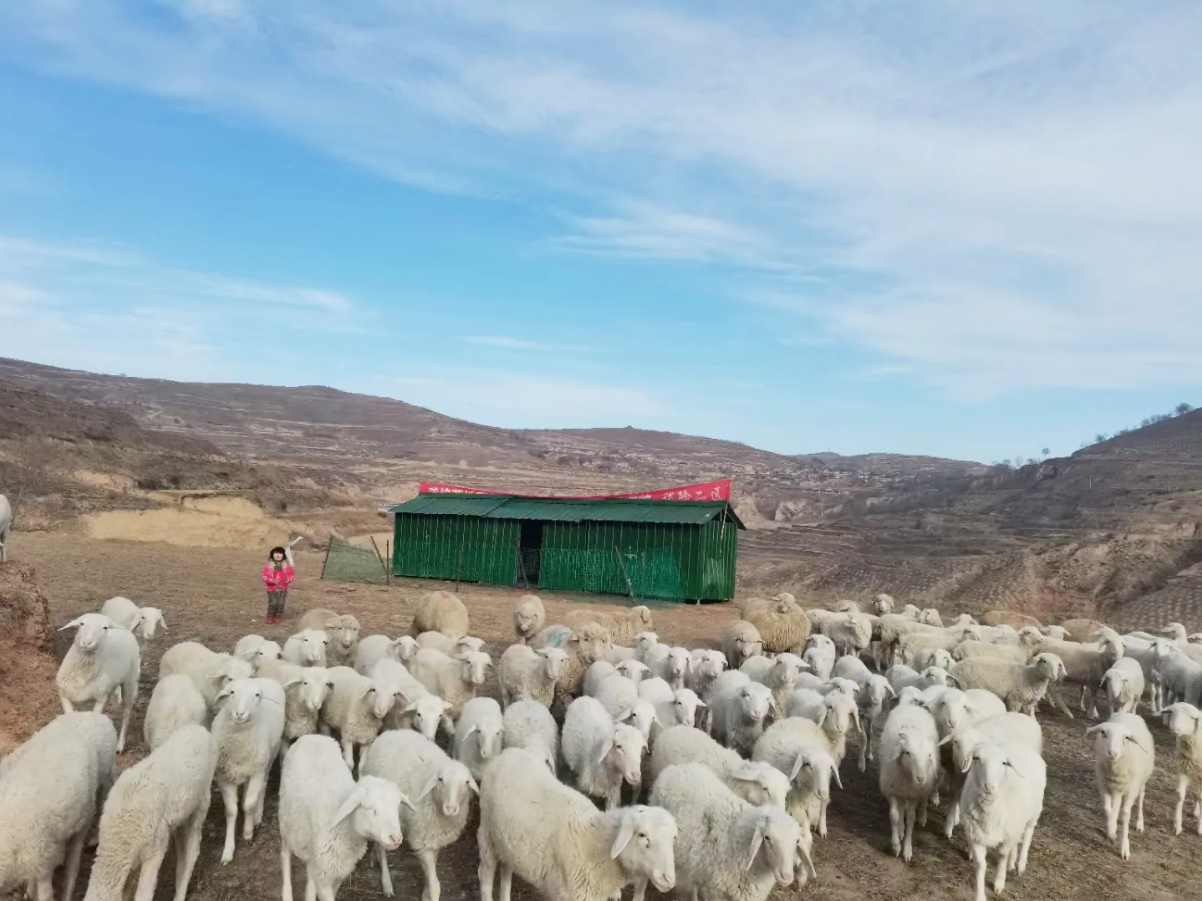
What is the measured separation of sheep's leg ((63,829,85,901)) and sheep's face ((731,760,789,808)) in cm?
478

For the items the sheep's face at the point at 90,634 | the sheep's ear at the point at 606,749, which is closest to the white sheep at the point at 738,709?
the sheep's ear at the point at 606,749

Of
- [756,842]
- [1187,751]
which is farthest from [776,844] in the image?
[1187,751]

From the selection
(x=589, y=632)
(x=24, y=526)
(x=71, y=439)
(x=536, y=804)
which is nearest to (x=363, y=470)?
(x=71, y=439)

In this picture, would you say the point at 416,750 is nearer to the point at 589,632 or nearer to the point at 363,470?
the point at 589,632

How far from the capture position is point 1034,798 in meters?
6.81

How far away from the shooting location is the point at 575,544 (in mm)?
25250

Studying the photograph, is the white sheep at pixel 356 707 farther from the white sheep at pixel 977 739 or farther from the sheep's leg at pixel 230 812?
the white sheep at pixel 977 739

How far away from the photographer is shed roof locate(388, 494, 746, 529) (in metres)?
24.2

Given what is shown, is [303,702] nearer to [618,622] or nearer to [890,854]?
[890,854]

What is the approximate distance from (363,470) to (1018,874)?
261ft

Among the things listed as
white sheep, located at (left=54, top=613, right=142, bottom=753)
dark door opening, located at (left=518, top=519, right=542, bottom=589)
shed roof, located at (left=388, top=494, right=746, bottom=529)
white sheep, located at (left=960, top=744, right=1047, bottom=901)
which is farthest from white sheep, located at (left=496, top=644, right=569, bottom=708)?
dark door opening, located at (left=518, top=519, right=542, bottom=589)

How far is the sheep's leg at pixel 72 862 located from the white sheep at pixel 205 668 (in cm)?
178

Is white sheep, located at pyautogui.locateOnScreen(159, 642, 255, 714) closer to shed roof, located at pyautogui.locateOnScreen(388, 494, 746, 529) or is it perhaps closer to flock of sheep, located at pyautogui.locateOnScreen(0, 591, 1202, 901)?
flock of sheep, located at pyautogui.locateOnScreen(0, 591, 1202, 901)

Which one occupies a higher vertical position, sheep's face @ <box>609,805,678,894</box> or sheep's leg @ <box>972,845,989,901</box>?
sheep's face @ <box>609,805,678,894</box>
